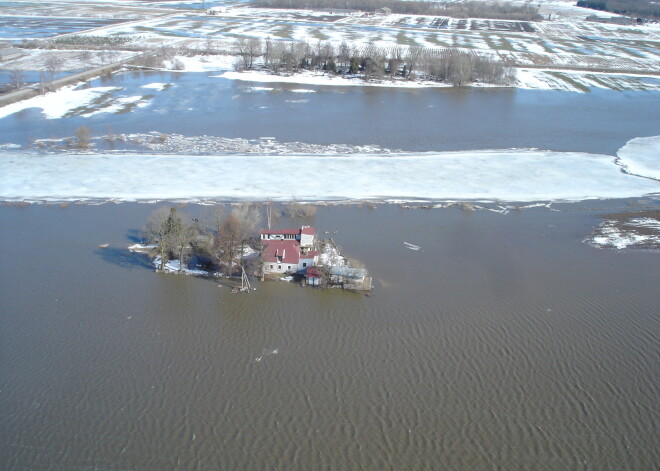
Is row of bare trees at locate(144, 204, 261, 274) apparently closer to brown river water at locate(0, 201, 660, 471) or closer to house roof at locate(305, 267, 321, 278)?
brown river water at locate(0, 201, 660, 471)

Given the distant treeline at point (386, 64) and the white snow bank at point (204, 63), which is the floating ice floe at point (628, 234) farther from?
the white snow bank at point (204, 63)

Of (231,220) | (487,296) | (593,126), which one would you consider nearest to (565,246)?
(487,296)

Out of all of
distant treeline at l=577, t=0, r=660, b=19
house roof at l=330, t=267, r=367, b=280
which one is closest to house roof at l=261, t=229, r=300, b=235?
house roof at l=330, t=267, r=367, b=280

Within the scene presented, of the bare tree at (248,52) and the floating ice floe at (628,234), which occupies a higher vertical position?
the bare tree at (248,52)

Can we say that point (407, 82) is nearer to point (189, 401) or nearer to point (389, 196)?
point (389, 196)

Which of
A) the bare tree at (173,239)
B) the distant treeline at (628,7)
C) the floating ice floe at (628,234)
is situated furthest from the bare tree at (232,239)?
the distant treeline at (628,7)

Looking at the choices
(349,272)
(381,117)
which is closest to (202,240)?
(349,272)
